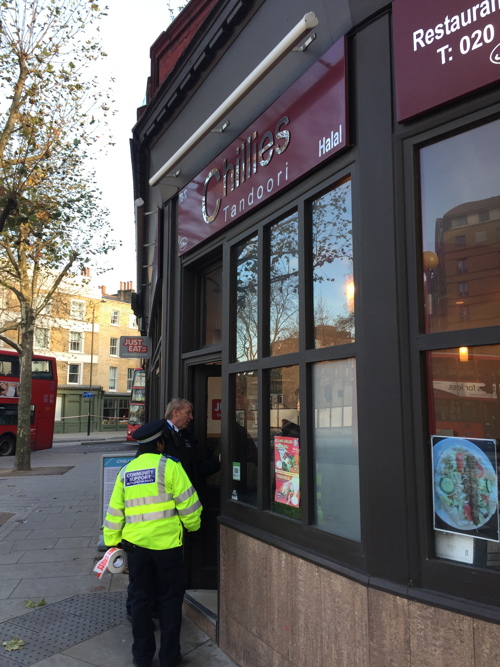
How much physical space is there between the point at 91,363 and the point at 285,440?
39.8 metres

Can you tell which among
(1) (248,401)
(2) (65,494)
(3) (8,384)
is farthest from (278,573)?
(3) (8,384)

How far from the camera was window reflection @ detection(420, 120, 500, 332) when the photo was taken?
8.26ft

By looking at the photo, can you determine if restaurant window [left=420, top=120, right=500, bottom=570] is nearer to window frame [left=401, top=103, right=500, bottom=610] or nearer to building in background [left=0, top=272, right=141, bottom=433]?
window frame [left=401, top=103, right=500, bottom=610]

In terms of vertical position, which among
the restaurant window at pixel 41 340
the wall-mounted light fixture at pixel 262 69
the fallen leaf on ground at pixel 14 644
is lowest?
the fallen leaf on ground at pixel 14 644

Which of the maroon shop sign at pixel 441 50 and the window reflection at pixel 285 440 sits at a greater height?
the maroon shop sign at pixel 441 50

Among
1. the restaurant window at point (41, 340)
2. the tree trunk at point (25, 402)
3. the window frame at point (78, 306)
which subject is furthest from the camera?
the window frame at point (78, 306)

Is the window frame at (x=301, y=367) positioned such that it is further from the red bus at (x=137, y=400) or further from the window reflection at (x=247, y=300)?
the red bus at (x=137, y=400)

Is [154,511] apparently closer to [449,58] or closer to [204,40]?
[449,58]

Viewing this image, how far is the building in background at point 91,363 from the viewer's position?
1561 inches

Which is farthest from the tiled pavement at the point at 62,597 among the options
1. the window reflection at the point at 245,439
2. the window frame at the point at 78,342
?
the window frame at the point at 78,342

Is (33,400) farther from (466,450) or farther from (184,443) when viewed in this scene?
(466,450)

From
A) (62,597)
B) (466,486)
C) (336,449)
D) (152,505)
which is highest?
(336,449)

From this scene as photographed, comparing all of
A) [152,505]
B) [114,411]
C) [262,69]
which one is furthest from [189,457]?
[114,411]

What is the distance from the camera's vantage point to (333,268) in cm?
339
